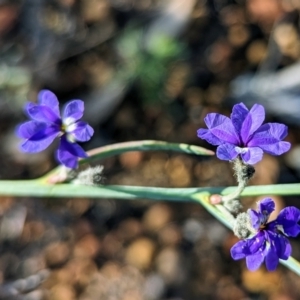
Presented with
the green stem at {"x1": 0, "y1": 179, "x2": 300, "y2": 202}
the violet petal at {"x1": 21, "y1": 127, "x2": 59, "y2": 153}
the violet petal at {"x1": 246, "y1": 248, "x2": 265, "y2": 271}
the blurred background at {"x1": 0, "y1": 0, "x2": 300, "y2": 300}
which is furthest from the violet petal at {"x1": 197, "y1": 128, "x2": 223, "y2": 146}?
the blurred background at {"x1": 0, "y1": 0, "x2": 300, "y2": 300}

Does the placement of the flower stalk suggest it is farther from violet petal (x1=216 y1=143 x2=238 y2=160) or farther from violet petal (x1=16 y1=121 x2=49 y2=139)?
violet petal (x1=16 y1=121 x2=49 y2=139)

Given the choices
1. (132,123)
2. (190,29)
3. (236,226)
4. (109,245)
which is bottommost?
(109,245)

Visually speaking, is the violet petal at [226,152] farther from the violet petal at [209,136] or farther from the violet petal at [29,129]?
the violet petal at [29,129]

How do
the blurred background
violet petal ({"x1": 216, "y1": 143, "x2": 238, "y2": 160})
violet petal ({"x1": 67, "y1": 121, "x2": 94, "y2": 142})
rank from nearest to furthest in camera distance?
violet petal ({"x1": 216, "y1": 143, "x2": 238, "y2": 160}) → violet petal ({"x1": 67, "y1": 121, "x2": 94, "y2": 142}) → the blurred background

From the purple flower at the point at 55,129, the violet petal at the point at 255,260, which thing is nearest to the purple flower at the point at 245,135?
the violet petal at the point at 255,260

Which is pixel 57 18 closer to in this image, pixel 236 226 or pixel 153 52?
pixel 153 52

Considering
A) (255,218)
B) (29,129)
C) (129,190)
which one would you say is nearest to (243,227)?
(255,218)

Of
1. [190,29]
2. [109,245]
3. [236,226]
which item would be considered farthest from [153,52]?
[236,226]
